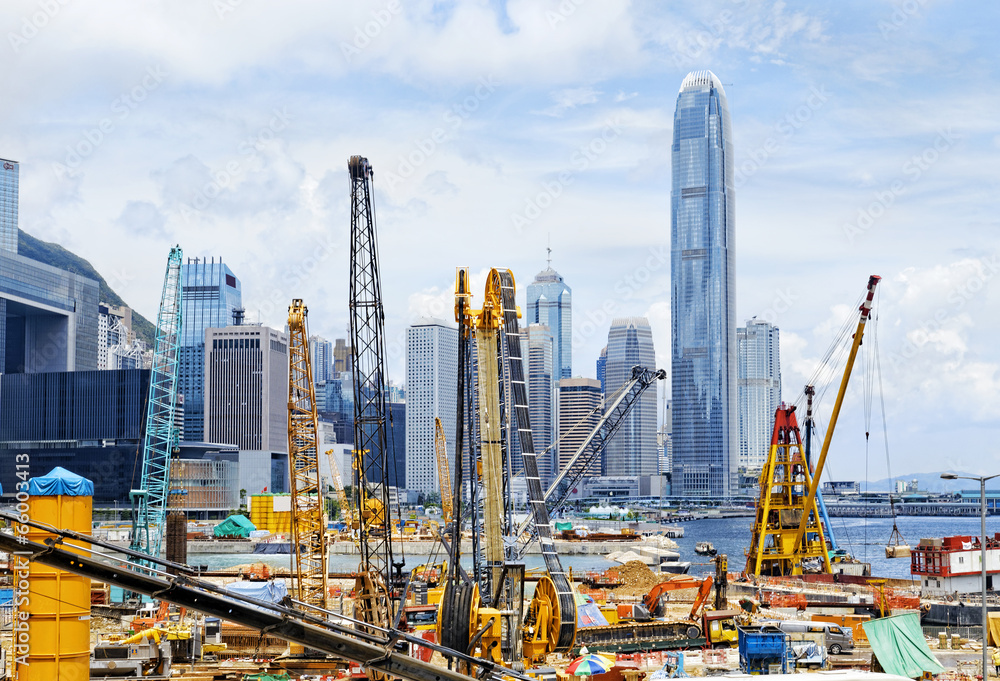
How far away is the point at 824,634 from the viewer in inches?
1774

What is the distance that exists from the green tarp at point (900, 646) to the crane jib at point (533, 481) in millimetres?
11937

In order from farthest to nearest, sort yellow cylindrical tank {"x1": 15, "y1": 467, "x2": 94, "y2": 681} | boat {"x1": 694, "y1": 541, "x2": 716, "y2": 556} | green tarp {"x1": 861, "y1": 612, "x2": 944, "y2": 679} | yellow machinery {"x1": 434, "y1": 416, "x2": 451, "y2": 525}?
boat {"x1": 694, "y1": 541, "x2": 716, "y2": 556} < yellow machinery {"x1": 434, "y1": 416, "x2": 451, "y2": 525} < green tarp {"x1": 861, "y1": 612, "x2": 944, "y2": 679} < yellow cylindrical tank {"x1": 15, "y1": 467, "x2": 94, "y2": 681}

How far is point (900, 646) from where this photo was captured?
3441 centimetres

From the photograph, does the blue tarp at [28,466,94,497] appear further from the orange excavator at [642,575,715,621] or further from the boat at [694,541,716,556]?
the boat at [694,541,716,556]

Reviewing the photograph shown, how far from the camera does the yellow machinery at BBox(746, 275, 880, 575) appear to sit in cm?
8369

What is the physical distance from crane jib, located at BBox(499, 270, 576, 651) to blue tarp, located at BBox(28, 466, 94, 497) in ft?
93.1

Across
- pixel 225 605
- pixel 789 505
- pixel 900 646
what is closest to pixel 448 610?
pixel 900 646

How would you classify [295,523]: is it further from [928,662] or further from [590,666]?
[928,662]

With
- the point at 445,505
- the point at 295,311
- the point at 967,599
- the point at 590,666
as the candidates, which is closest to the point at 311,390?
the point at 295,311

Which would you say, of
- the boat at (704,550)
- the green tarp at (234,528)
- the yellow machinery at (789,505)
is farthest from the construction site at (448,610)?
the green tarp at (234,528)

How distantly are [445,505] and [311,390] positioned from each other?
308 feet

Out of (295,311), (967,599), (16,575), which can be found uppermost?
(295,311)

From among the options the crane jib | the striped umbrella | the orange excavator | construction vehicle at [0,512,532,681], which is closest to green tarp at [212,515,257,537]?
the orange excavator

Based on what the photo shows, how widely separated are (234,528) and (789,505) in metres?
108
